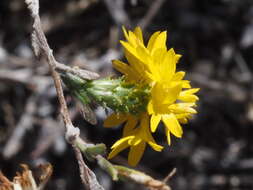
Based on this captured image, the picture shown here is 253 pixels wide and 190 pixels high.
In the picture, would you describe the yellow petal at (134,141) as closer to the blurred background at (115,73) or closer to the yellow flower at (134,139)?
the yellow flower at (134,139)

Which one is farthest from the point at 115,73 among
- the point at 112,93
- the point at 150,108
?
the point at 150,108

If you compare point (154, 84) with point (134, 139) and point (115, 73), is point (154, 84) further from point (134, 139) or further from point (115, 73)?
point (115, 73)

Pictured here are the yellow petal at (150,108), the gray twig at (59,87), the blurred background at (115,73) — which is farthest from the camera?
the blurred background at (115,73)

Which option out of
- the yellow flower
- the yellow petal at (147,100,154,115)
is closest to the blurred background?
the yellow flower

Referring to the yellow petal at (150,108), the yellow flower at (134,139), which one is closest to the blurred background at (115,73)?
the yellow flower at (134,139)

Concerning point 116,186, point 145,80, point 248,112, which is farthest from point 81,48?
point 145,80

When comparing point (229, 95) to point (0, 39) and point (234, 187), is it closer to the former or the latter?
point (234, 187)
